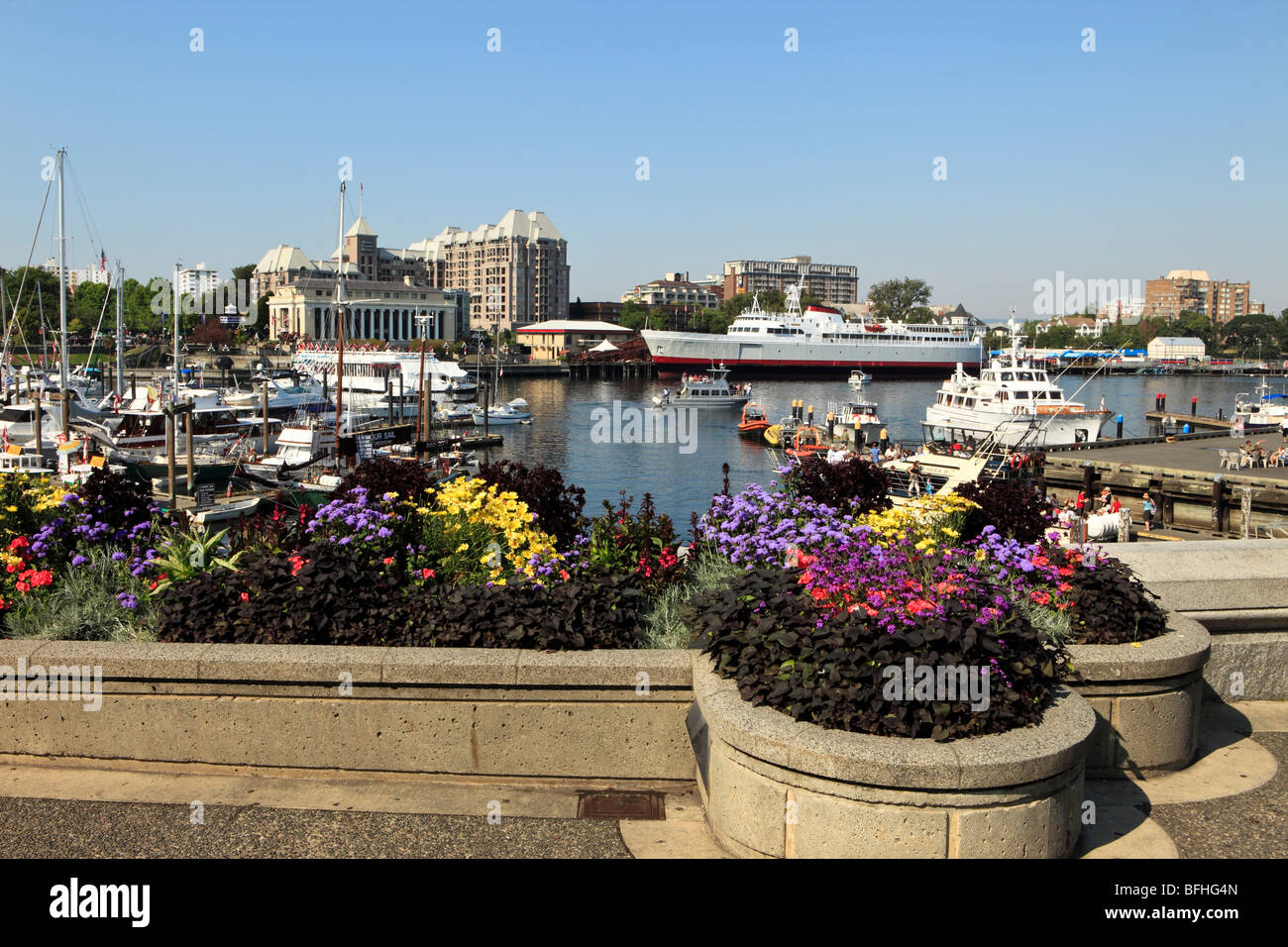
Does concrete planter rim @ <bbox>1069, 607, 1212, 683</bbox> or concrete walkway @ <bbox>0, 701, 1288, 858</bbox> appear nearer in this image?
concrete walkway @ <bbox>0, 701, 1288, 858</bbox>

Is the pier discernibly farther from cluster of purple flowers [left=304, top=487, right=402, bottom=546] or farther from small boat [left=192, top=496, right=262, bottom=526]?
small boat [left=192, top=496, right=262, bottom=526]

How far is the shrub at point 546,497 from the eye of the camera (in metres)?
8.19

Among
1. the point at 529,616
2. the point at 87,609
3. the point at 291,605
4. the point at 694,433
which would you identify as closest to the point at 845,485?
the point at 529,616

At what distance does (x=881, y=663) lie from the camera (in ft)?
15.3

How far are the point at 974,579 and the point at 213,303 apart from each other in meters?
202

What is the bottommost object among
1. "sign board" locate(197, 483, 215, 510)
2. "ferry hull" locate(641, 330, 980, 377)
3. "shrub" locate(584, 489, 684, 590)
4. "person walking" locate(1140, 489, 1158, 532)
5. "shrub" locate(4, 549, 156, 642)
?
"person walking" locate(1140, 489, 1158, 532)

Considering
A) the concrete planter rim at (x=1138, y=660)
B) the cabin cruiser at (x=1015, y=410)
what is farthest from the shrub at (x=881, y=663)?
the cabin cruiser at (x=1015, y=410)

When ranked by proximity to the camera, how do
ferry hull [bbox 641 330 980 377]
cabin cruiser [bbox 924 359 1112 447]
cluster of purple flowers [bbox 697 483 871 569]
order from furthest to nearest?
ferry hull [bbox 641 330 980 377] < cabin cruiser [bbox 924 359 1112 447] < cluster of purple flowers [bbox 697 483 871 569]

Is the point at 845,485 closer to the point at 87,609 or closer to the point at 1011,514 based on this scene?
the point at 1011,514

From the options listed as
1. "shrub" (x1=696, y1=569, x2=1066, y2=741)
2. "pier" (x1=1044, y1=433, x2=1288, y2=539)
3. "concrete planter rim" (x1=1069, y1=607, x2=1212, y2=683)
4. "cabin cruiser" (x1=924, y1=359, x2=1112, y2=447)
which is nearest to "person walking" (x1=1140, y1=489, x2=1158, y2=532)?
"pier" (x1=1044, y1=433, x2=1288, y2=539)

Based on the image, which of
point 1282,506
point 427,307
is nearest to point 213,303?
point 427,307

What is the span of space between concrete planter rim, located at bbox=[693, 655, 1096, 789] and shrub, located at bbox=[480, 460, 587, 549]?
3.55 metres

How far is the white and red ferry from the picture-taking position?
13138cm
